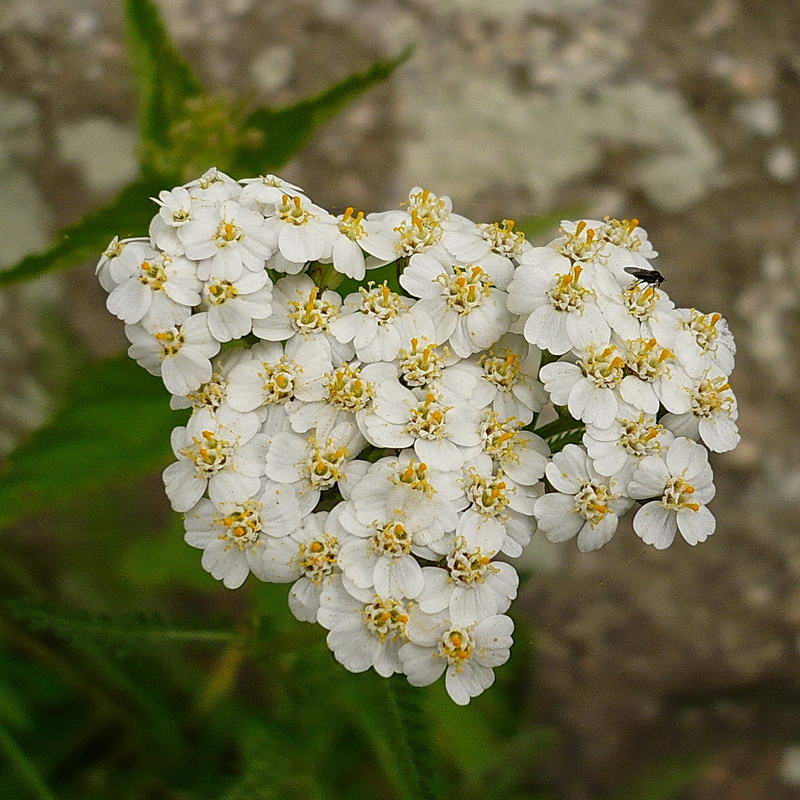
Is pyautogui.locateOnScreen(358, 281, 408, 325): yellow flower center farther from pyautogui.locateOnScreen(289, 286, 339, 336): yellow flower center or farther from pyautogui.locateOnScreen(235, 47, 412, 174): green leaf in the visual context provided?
pyautogui.locateOnScreen(235, 47, 412, 174): green leaf

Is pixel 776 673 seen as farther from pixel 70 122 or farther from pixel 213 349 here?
pixel 70 122

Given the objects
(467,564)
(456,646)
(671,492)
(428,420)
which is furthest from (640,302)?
(456,646)

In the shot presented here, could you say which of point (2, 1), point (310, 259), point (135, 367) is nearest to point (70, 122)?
point (2, 1)

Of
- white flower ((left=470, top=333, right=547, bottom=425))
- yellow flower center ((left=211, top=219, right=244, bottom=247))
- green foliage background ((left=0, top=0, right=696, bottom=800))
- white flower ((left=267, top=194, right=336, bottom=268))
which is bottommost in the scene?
green foliage background ((left=0, top=0, right=696, bottom=800))

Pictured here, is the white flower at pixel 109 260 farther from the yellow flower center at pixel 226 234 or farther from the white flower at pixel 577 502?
the white flower at pixel 577 502

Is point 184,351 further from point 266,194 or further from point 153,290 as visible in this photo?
point 266,194

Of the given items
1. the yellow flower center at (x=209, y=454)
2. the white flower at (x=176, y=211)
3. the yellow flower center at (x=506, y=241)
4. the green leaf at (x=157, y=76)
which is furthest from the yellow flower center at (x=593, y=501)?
the green leaf at (x=157, y=76)

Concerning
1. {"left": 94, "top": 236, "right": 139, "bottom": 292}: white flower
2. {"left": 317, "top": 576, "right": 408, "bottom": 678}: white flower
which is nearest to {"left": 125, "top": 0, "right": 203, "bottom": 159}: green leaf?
{"left": 94, "top": 236, "right": 139, "bottom": 292}: white flower

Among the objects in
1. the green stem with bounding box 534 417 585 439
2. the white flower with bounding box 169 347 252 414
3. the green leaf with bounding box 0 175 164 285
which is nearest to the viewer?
the white flower with bounding box 169 347 252 414
